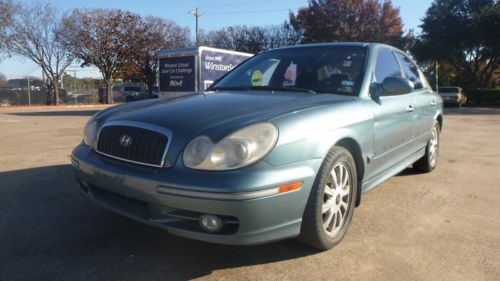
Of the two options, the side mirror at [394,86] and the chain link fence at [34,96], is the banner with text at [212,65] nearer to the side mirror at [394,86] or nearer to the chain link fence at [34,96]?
the side mirror at [394,86]

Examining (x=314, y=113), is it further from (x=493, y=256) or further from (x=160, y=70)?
(x=160, y=70)

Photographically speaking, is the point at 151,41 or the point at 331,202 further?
the point at 151,41

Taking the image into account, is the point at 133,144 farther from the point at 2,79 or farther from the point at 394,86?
the point at 2,79

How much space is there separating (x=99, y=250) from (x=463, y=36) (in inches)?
1441

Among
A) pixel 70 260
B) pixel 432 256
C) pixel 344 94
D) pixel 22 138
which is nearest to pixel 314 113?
pixel 344 94

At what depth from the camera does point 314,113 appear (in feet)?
10.0

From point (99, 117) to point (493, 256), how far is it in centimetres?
312

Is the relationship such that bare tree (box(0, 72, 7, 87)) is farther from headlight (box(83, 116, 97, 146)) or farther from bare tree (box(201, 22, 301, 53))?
headlight (box(83, 116, 97, 146))

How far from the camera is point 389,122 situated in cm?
407

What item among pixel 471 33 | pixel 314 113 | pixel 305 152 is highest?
pixel 471 33

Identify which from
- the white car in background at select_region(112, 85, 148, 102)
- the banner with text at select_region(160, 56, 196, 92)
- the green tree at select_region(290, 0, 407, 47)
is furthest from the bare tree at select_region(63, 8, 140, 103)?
the banner with text at select_region(160, 56, 196, 92)

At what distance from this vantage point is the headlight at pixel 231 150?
2611 millimetres

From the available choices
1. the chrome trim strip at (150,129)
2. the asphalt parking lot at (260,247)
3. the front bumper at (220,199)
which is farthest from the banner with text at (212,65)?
the front bumper at (220,199)

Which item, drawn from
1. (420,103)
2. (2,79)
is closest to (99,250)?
(420,103)
